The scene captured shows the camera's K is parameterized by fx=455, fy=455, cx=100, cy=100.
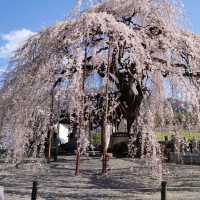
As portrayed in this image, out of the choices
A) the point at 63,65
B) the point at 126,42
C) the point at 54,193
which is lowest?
the point at 54,193

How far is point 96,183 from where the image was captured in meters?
14.0

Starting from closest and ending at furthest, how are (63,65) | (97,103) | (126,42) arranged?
(63,65)
(126,42)
(97,103)

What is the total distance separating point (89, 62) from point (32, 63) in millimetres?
1570

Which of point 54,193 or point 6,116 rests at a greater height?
point 6,116

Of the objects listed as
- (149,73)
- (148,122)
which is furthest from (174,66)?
(148,122)

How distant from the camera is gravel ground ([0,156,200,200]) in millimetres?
11773

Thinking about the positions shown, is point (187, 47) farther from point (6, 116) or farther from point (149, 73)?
point (6, 116)

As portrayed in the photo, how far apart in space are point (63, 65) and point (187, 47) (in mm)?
4265

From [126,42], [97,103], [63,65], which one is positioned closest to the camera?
[63,65]

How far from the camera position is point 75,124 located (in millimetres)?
12742

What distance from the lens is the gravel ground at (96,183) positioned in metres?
11.8

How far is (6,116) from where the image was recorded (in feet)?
39.6

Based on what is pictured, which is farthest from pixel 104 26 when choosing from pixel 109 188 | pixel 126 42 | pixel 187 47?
pixel 109 188

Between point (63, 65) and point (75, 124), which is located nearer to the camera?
point (63, 65)
